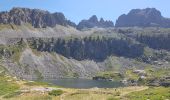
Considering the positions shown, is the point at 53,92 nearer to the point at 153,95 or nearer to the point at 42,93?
the point at 42,93

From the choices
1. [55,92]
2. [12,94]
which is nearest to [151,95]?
[55,92]

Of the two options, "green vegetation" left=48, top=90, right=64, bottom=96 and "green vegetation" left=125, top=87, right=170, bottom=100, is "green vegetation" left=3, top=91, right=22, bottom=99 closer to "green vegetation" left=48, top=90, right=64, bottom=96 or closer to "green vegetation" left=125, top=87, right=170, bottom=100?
"green vegetation" left=48, top=90, right=64, bottom=96

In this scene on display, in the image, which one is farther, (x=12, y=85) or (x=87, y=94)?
(x=12, y=85)

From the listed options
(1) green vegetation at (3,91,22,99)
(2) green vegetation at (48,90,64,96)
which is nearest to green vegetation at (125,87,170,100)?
(2) green vegetation at (48,90,64,96)

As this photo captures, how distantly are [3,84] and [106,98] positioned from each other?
45274 mm

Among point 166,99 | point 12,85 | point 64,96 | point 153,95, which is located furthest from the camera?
point 12,85

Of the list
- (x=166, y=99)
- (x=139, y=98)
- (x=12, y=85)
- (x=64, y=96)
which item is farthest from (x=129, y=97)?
(x=12, y=85)

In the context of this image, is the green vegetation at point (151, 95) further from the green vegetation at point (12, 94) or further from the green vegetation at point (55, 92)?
the green vegetation at point (12, 94)

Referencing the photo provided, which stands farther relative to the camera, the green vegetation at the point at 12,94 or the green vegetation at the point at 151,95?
the green vegetation at the point at 12,94

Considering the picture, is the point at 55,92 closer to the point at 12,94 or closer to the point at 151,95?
the point at 12,94

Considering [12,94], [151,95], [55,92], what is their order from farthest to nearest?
[55,92]
[12,94]
[151,95]

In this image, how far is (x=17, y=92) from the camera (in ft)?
350

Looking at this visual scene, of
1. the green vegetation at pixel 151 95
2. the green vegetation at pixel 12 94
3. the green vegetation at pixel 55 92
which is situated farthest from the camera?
the green vegetation at pixel 55 92

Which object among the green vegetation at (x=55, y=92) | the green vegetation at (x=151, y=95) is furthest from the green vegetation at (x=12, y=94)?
the green vegetation at (x=151, y=95)
